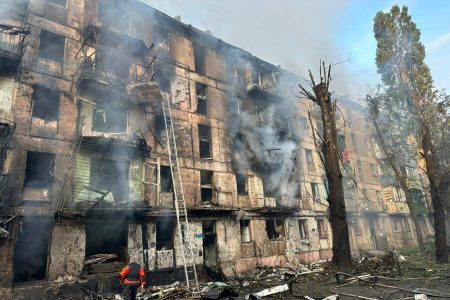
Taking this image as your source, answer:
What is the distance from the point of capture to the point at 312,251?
73.4 ft

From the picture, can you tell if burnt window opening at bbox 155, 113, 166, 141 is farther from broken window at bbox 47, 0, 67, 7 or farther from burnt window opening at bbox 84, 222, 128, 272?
broken window at bbox 47, 0, 67, 7

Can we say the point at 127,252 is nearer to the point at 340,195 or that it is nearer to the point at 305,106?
the point at 340,195

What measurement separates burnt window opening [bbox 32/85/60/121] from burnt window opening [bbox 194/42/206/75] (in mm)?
9679

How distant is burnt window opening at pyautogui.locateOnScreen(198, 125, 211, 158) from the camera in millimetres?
19509

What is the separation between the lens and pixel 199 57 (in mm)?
21453

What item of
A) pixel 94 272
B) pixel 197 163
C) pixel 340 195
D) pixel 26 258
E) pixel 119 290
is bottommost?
pixel 119 290

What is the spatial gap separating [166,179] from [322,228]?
1418cm

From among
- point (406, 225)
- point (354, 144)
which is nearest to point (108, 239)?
point (354, 144)

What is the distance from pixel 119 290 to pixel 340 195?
986 cm

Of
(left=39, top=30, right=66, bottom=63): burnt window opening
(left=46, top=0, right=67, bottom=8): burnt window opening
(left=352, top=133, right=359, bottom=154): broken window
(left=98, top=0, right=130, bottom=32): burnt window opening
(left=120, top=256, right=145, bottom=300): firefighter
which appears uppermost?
(left=98, top=0, right=130, bottom=32): burnt window opening

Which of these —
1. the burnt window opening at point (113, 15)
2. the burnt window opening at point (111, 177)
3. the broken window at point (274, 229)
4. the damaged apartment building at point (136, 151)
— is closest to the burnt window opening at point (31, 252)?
the damaged apartment building at point (136, 151)

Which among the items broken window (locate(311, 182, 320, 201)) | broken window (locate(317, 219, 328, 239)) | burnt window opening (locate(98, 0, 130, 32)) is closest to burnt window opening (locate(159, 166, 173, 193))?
burnt window opening (locate(98, 0, 130, 32))

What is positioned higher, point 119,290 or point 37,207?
point 37,207

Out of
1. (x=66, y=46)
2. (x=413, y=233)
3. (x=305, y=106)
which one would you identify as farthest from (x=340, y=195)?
(x=413, y=233)
